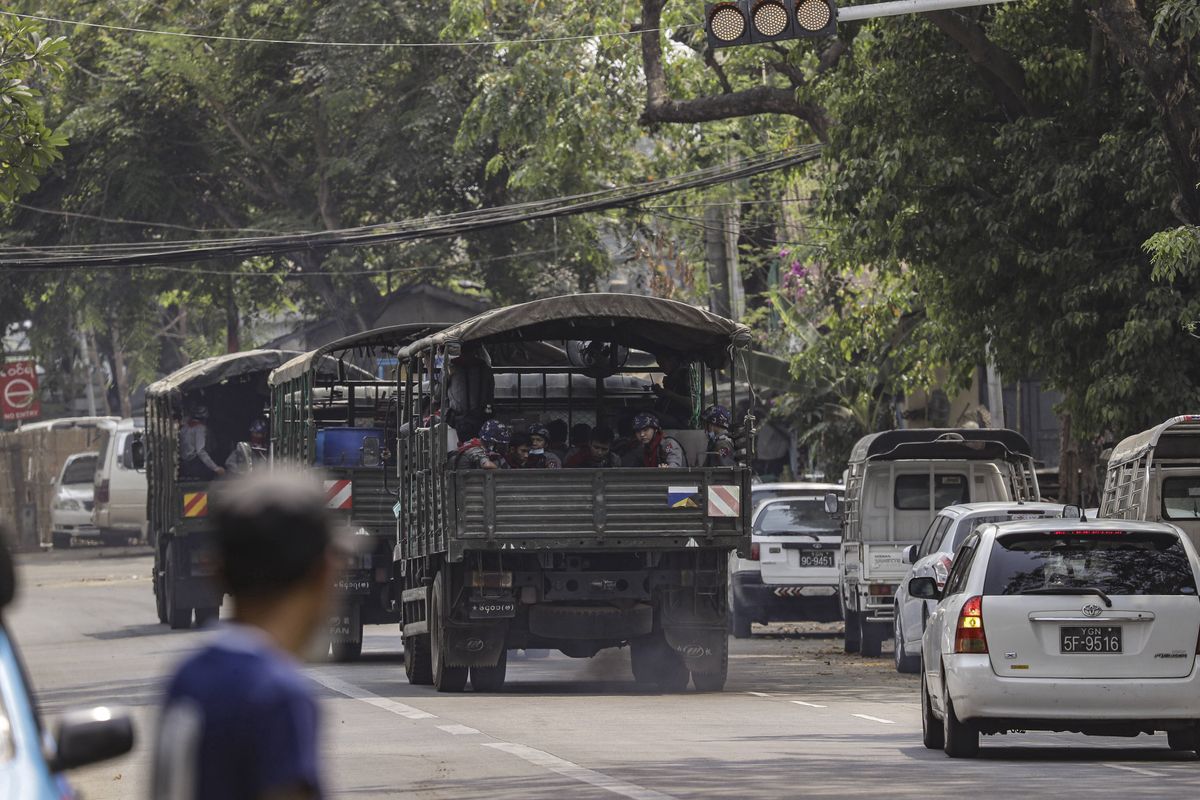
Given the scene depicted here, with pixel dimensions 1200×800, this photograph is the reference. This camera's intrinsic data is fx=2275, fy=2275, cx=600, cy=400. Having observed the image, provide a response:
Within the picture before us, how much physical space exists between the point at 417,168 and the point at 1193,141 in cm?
2546

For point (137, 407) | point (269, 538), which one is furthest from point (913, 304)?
point (137, 407)

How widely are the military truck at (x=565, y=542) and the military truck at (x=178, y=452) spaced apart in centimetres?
811

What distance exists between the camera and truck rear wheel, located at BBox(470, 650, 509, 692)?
61.0 feet

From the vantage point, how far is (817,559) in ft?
86.1

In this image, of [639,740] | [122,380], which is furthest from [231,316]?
[639,740]

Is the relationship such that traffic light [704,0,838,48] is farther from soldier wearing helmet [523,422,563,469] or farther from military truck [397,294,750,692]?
soldier wearing helmet [523,422,563,469]

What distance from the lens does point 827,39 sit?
2564 centimetres

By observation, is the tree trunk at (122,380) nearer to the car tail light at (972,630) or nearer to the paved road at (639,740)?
the paved road at (639,740)

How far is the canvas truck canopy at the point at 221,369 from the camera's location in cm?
2784

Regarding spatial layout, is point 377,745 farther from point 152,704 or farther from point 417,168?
point 417,168

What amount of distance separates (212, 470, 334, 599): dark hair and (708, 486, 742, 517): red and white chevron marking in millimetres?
13836

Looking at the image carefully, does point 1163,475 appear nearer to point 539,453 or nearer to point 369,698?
point 539,453

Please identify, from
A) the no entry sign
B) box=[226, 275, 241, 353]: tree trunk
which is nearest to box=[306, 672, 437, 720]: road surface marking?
box=[226, 275, 241, 353]: tree trunk

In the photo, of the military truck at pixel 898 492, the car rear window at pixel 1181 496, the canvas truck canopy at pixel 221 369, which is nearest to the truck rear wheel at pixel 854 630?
the military truck at pixel 898 492
